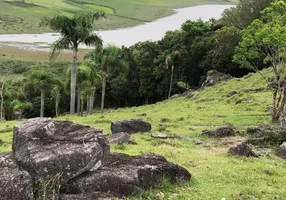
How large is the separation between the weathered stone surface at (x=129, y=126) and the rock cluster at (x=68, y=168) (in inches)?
427

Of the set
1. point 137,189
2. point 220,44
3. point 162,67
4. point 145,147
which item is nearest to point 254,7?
point 220,44

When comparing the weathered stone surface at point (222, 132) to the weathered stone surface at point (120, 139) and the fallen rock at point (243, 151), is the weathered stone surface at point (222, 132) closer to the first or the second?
the fallen rock at point (243, 151)

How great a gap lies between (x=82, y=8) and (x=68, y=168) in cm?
15592

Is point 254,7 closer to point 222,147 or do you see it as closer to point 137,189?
point 222,147

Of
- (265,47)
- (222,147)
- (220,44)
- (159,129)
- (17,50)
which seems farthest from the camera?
(17,50)

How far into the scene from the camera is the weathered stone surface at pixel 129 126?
23.7m

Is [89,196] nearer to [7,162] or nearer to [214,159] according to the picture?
[7,162]

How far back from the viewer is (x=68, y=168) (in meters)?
10.6

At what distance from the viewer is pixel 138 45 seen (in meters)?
71.6

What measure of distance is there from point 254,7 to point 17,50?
63393mm

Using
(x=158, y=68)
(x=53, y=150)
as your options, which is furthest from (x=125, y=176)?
(x=158, y=68)

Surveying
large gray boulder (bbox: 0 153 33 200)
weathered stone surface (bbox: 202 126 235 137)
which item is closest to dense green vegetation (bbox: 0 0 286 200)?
weathered stone surface (bbox: 202 126 235 137)

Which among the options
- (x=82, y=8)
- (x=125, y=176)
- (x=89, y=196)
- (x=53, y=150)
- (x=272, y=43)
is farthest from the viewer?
(x=82, y=8)

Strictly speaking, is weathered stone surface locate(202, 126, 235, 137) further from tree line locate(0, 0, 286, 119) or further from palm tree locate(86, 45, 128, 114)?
tree line locate(0, 0, 286, 119)
